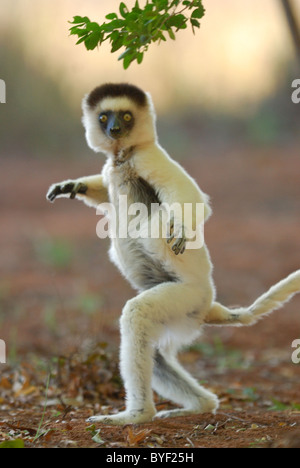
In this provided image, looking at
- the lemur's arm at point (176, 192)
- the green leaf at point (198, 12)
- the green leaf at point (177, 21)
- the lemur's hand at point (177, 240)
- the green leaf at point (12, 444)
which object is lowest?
the green leaf at point (12, 444)

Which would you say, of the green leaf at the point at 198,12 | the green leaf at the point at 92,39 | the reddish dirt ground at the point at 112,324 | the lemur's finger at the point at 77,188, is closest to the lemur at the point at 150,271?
the lemur's finger at the point at 77,188

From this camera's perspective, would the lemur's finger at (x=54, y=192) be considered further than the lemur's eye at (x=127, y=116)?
Yes

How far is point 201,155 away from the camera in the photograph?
20.5 meters

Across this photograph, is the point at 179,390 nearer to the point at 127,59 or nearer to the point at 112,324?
the point at 127,59

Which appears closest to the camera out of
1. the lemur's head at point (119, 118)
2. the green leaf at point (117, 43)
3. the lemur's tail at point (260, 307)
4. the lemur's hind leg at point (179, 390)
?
the green leaf at point (117, 43)

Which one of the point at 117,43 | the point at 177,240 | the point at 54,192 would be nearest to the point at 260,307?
the point at 177,240

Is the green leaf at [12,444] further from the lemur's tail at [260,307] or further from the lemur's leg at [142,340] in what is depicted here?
the lemur's tail at [260,307]

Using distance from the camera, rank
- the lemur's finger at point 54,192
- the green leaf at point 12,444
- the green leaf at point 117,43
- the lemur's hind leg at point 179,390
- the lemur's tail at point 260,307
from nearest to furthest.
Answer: the green leaf at point 12,444
the green leaf at point 117,43
the lemur's tail at point 260,307
the lemur's hind leg at point 179,390
the lemur's finger at point 54,192

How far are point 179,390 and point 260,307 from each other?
0.77 metres

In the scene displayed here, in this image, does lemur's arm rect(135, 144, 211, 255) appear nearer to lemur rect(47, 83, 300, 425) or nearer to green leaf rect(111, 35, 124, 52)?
lemur rect(47, 83, 300, 425)

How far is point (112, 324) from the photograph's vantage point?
7.68 metres

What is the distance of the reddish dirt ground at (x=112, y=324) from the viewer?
3637 millimetres

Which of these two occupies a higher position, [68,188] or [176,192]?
[68,188]
